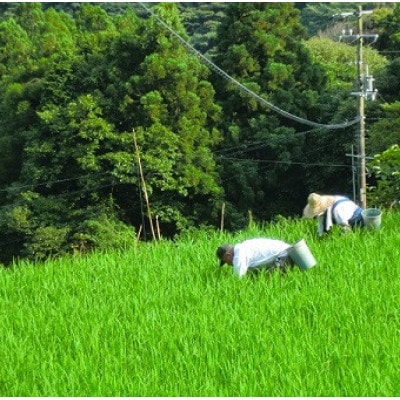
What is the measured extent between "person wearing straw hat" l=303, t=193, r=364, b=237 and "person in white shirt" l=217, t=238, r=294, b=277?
780 mm

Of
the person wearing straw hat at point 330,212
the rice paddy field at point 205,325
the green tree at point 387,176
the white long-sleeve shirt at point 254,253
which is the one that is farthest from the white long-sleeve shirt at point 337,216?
the green tree at point 387,176

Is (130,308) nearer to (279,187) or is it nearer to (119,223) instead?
(119,223)

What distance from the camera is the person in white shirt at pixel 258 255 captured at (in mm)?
6209

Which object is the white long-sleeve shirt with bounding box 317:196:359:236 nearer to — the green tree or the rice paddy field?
the rice paddy field

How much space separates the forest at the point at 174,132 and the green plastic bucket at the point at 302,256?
51.7 feet

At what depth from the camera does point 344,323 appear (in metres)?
4.93

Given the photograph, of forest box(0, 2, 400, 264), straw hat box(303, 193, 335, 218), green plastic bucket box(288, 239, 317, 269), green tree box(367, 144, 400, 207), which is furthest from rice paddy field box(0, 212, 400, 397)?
forest box(0, 2, 400, 264)

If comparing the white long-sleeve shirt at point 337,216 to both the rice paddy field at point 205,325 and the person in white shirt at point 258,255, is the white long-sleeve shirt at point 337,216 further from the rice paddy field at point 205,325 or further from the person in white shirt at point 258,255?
the person in white shirt at point 258,255

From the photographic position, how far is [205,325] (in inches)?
199

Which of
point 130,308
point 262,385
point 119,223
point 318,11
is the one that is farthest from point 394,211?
point 318,11

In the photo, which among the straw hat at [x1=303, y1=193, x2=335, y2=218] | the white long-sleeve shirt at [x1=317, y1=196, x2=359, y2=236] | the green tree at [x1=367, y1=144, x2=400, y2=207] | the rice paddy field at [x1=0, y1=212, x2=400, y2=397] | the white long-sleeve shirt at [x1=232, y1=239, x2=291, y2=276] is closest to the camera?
the rice paddy field at [x1=0, y1=212, x2=400, y2=397]

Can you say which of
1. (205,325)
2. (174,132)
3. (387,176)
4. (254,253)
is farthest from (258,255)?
(174,132)

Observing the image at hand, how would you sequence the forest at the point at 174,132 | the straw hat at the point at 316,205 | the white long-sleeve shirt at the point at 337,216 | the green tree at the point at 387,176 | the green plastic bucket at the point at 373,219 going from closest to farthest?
1. the straw hat at the point at 316,205
2. the white long-sleeve shirt at the point at 337,216
3. the green plastic bucket at the point at 373,219
4. the green tree at the point at 387,176
5. the forest at the point at 174,132

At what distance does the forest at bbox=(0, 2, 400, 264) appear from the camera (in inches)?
931
